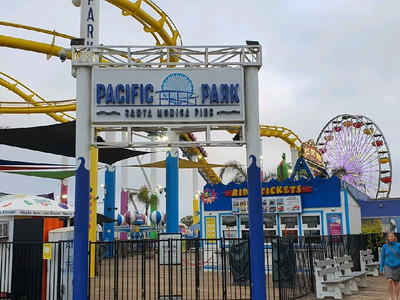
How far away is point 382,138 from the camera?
1524 inches

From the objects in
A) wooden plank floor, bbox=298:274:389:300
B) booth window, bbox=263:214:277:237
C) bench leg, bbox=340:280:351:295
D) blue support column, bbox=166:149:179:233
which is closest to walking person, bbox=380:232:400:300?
wooden plank floor, bbox=298:274:389:300

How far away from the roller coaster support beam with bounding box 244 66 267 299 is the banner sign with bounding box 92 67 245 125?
203 mm

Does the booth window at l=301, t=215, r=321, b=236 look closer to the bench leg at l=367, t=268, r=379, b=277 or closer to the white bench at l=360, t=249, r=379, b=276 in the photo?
the white bench at l=360, t=249, r=379, b=276

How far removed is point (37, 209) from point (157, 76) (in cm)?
629

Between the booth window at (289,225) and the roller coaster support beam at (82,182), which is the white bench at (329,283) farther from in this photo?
the booth window at (289,225)

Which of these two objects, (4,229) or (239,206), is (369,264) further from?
(4,229)

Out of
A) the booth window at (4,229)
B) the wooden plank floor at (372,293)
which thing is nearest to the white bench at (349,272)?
the wooden plank floor at (372,293)

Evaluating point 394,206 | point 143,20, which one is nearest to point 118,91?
point 143,20

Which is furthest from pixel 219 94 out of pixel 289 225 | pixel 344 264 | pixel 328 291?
pixel 289 225

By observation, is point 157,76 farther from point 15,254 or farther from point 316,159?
point 316,159

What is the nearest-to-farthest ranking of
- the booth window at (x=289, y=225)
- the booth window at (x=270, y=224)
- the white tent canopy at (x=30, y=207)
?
the white tent canopy at (x=30, y=207) → the booth window at (x=289, y=225) → the booth window at (x=270, y=224)

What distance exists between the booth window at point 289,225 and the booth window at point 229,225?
2.20m

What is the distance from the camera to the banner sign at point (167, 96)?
954 centimetres

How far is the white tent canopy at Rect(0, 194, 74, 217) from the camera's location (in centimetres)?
1235
